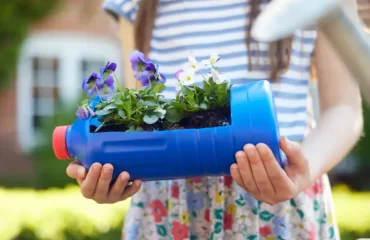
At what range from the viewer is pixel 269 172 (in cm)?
81

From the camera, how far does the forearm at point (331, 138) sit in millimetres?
951

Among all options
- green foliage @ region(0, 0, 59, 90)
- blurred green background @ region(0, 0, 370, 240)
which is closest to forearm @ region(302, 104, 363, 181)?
blurred green background @ region(0, 0, 370, 240)

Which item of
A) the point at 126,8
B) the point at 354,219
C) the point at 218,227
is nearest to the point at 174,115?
the point at 218,227

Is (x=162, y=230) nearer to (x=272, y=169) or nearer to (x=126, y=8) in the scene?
(x=272, y=169)

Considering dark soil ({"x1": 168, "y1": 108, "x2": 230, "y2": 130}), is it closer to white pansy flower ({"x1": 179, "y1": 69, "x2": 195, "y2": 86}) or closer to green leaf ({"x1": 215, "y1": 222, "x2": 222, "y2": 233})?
→ white pansy flower ({"x1": 179, "y1": 69, "x2": 195, "y2": 86})

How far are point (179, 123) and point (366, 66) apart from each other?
1.67 ft

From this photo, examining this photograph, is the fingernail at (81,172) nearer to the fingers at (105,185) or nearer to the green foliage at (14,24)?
the fingers at (105,185)

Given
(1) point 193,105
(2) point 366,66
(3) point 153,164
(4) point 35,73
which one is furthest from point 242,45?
(4) point 35,73

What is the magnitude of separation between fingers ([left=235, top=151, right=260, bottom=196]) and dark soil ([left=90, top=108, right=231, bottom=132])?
7cm

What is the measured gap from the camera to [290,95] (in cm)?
107

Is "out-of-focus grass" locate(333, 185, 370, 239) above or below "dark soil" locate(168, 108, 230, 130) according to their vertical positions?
below

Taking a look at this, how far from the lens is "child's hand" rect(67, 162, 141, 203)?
0.85m

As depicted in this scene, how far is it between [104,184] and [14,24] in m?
7.49

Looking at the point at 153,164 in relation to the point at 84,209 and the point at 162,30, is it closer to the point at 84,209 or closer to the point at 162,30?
the point at 162,30
